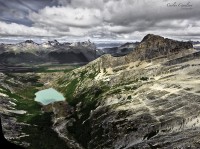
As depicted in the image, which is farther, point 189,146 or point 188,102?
point 188,102

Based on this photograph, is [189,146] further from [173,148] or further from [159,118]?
[159,118]

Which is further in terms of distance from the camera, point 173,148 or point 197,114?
point 197,114

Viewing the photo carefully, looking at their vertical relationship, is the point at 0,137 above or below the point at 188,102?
above

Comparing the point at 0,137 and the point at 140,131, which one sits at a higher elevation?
the point at 0,137

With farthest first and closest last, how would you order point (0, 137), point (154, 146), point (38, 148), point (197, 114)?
point (38, 148), point (197, 114), point (154, 146), point (0, 137)

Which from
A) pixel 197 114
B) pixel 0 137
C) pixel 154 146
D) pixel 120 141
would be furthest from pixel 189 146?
pixel 0 137

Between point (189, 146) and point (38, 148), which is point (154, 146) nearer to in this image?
point (189, 146)

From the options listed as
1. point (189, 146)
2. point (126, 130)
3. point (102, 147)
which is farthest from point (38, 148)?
point (189, 146)

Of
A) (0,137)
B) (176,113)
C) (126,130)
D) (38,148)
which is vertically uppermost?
(0,137)

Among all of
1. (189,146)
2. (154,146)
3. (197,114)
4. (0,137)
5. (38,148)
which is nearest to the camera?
(0,137)
